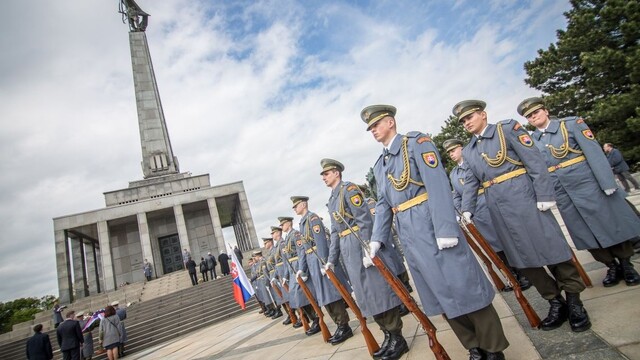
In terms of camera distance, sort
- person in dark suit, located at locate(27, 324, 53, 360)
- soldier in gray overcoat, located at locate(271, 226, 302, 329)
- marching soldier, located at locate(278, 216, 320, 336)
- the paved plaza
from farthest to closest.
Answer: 1. person in dark suit, located at locate(27, 324, 53, 360)
2. soldier in gray overcoat, located at locate(271, 226, 302, 329)
3. marching soldier, located at locate(278, 216, 320, 336)
4. the paved plaza

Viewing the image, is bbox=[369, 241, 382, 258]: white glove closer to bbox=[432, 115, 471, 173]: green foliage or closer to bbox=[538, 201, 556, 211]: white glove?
bbox=[538, 201, 556, 211]: white glove

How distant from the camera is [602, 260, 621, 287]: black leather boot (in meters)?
3.41

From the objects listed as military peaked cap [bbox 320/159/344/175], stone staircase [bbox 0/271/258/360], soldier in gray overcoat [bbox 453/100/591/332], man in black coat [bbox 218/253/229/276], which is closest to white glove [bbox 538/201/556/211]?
soldier in gray overcoat [bbox 453/100/591/332]

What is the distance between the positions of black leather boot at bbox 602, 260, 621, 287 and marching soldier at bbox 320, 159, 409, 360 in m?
2.26

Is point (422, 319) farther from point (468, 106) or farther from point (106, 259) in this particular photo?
point (106, 259)

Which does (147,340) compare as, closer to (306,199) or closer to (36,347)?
(36,347)

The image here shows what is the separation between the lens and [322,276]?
5.05 m

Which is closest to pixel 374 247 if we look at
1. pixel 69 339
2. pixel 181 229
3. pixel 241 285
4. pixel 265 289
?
pixel 265 289

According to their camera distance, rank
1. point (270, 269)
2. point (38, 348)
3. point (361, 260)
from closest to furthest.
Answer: point (361, 260) → point (38, 348) → point (270, 269)

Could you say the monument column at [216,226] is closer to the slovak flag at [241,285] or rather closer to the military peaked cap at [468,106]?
the slovak flag at [241,285]

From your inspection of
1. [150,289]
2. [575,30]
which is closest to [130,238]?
[150,289]

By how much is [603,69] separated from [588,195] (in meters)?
15.7

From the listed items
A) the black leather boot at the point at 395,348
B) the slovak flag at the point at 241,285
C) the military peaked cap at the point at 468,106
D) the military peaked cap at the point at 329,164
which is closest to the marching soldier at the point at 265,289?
the slovak flag at the point at 241,285

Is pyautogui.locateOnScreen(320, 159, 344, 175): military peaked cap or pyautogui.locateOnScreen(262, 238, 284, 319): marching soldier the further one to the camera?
pyautogui.locateOnScreen(262, 238, 284, 319): marching soldier
